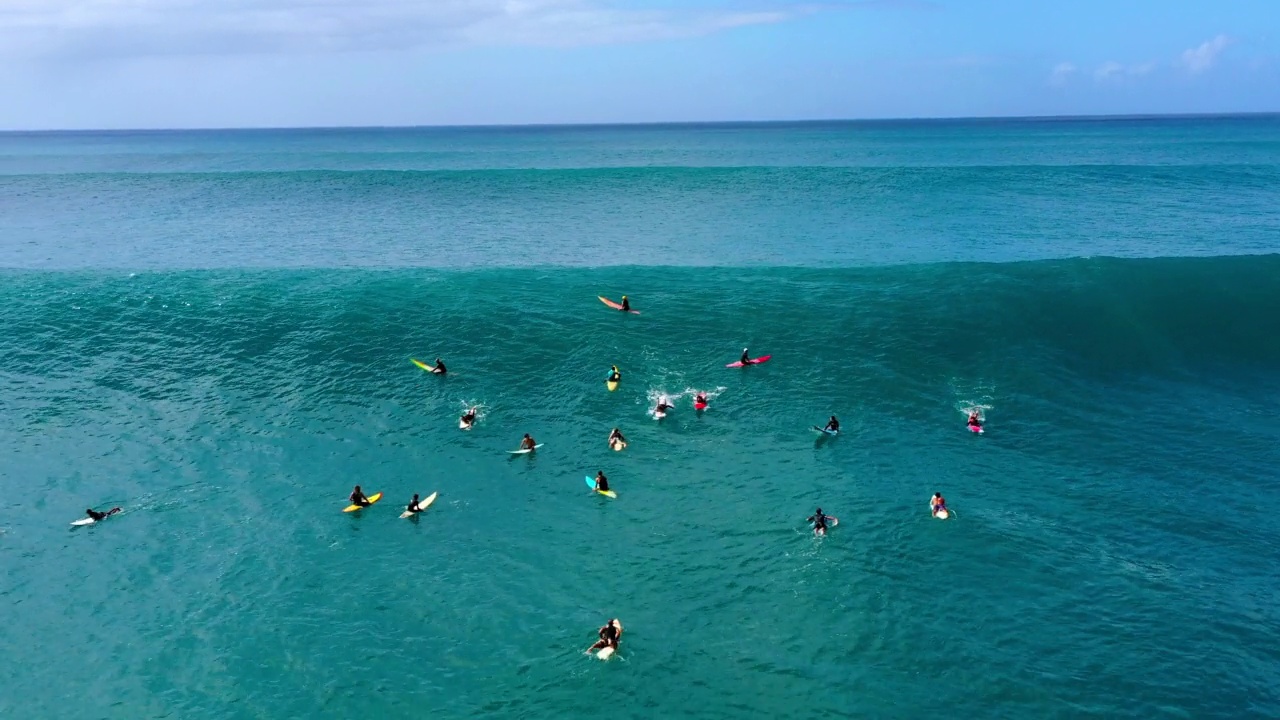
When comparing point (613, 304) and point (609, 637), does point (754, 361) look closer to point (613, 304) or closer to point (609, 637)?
point (613, 304)

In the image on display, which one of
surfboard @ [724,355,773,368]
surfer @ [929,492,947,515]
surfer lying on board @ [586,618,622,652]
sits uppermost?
surfboard @ [724,355,773,368]

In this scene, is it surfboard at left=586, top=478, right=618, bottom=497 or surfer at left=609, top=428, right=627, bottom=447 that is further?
surfer at left=609, top=428, right=627, bottom=447

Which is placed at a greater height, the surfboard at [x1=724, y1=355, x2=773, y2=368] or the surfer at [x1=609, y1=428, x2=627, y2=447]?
the surfboard at [x1=724, y1=355, x2=773, y2=368]

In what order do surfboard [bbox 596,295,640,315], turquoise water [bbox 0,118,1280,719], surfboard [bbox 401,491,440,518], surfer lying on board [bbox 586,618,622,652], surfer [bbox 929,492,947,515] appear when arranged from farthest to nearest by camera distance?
surfboard [bbox 596,295,640,315] → surfboard [bbox 401,491,440,518] → surfer [bbox 929,492,947,515] → surfer lying on board [bbox 586,618,622,652] → turquoise water [bbox 0,118,1280,719]

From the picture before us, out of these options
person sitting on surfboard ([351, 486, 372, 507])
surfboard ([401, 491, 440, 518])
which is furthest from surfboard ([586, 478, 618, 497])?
person sitting on surfboard ([351, 486, 372, 507])

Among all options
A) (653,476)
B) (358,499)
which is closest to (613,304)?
(653,476)

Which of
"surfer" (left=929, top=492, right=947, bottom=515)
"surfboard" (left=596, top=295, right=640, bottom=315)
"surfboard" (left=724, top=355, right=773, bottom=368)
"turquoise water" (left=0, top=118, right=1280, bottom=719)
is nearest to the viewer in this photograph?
"turquoise water" (left=0, top=118, right=1280, bottom=719)

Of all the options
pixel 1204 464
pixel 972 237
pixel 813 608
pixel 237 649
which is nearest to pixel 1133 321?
pixel 1204 464

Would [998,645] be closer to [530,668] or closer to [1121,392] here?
[530,668]

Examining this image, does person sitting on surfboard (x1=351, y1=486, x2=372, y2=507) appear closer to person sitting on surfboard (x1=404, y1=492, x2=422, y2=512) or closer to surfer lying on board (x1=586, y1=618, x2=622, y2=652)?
person sitting on surfboard (x1=404, y1=492, x2=422, y2=512)
